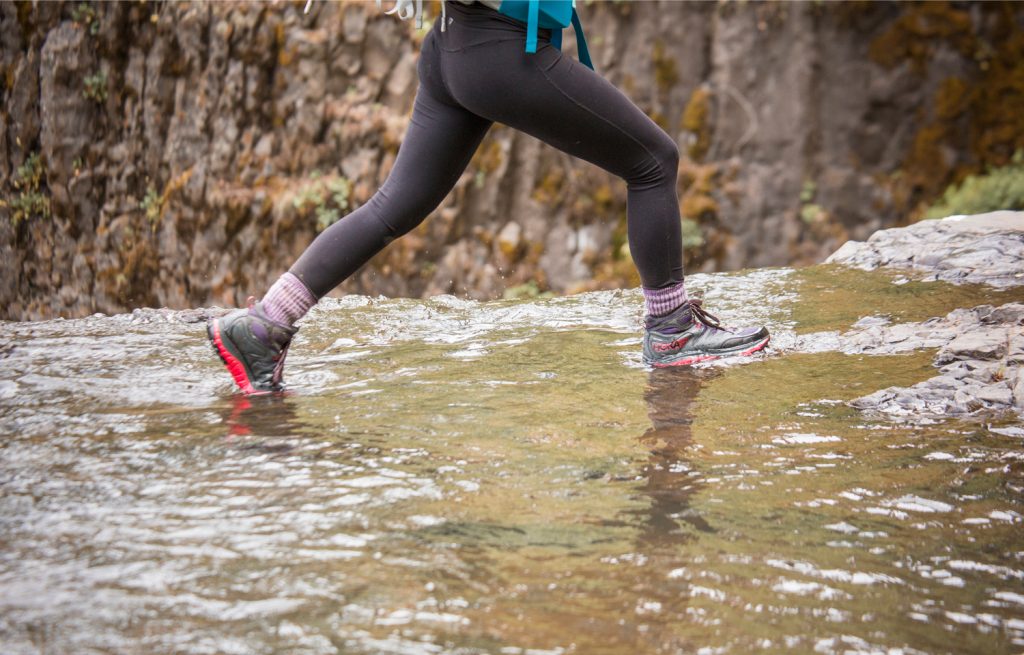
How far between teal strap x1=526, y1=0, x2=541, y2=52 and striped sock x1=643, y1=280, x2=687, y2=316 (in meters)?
1.09

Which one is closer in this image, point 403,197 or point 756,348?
point 403,197

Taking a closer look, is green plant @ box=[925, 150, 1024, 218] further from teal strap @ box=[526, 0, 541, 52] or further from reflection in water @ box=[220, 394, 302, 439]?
reflection in water @ box=[220, 394, 302, 439]

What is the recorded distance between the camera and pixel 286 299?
119 inches

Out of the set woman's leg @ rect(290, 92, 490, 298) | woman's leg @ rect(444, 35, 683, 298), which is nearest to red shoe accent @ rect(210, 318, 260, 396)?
woman's leg @ rect(290, 92, 490, 298)

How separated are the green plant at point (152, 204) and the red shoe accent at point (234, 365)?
8621 mm

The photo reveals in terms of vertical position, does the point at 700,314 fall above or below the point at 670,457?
above

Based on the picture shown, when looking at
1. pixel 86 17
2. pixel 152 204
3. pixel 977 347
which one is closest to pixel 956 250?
pixel 977 347

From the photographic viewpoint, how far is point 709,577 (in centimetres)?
161

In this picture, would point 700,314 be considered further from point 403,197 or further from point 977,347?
point 403,197

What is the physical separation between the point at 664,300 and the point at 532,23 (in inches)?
46.8

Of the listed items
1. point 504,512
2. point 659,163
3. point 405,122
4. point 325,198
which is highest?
point 405,122

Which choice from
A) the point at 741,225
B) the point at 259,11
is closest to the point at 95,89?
the point at 259,11

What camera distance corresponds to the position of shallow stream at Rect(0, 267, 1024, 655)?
1.43 m

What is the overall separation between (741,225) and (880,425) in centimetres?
671
